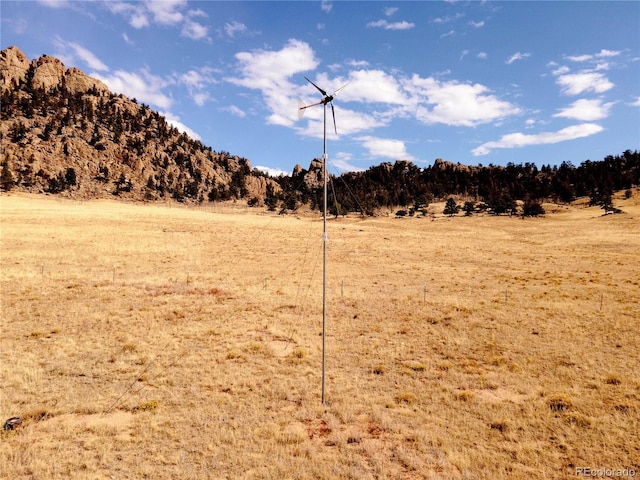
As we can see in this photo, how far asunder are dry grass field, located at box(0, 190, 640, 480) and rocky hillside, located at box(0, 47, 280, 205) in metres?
115

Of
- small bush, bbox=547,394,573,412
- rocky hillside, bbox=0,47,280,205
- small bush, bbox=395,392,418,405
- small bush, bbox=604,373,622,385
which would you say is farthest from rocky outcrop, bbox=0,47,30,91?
small bush, bbox=604,373,622,385

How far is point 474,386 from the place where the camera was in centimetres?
1647

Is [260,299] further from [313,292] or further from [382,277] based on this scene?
[382,277]

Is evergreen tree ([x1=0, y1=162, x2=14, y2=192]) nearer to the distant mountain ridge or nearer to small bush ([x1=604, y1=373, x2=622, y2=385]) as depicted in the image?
the distant mountain ridge

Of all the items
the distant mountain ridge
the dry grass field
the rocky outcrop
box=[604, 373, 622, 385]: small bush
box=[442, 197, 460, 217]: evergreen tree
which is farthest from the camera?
the rocky outcrop

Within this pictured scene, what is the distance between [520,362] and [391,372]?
7.59 metres

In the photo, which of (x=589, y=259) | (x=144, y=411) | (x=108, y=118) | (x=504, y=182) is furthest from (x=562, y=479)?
(x=108, y=118)

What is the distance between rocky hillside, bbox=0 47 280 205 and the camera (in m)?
134

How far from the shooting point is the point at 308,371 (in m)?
18.0

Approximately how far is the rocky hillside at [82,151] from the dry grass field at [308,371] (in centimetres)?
11467

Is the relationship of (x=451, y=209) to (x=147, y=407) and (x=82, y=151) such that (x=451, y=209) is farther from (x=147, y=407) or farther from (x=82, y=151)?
(x=82, y=151)

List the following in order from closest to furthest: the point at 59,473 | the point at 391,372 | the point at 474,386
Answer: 1. the point at 59,473
2. the point at 474,386
3. the point at 391,372

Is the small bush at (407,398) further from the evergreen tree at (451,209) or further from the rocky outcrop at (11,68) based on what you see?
the rocky outcrop at (11,68)

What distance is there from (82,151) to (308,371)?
183296mm
